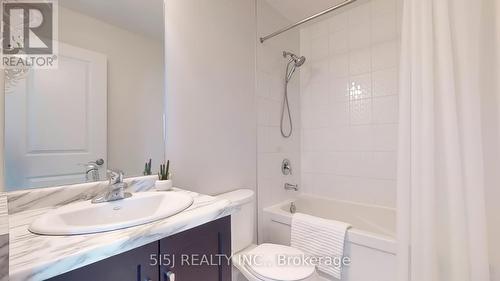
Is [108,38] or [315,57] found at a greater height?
[315,57]

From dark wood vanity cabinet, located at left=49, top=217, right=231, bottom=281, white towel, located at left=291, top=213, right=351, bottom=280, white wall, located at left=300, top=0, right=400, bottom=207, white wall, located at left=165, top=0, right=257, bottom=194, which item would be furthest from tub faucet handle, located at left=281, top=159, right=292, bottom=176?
dark wood vanity cabinet, located at left=49, top=217, right=231, bottom=281

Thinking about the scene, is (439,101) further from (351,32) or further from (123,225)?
(351,32)

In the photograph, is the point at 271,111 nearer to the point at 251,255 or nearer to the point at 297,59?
the point at 297,59

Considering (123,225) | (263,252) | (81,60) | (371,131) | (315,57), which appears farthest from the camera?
(315,57)

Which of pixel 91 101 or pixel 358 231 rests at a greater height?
pixel 91 101

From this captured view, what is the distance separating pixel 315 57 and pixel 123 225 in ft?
7.57

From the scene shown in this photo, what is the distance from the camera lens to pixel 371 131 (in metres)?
1.98

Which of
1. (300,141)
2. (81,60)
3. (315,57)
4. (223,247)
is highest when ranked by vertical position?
(315,57)

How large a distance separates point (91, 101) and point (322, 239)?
1.55 meters

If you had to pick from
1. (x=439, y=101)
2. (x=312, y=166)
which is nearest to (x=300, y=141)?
(x=312, y=166)

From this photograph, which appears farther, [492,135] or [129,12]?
[129,12]

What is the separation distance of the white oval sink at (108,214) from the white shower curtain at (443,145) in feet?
3.21

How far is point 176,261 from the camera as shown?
2.34ft

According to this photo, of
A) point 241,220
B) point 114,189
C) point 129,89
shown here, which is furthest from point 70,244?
point 241,220
